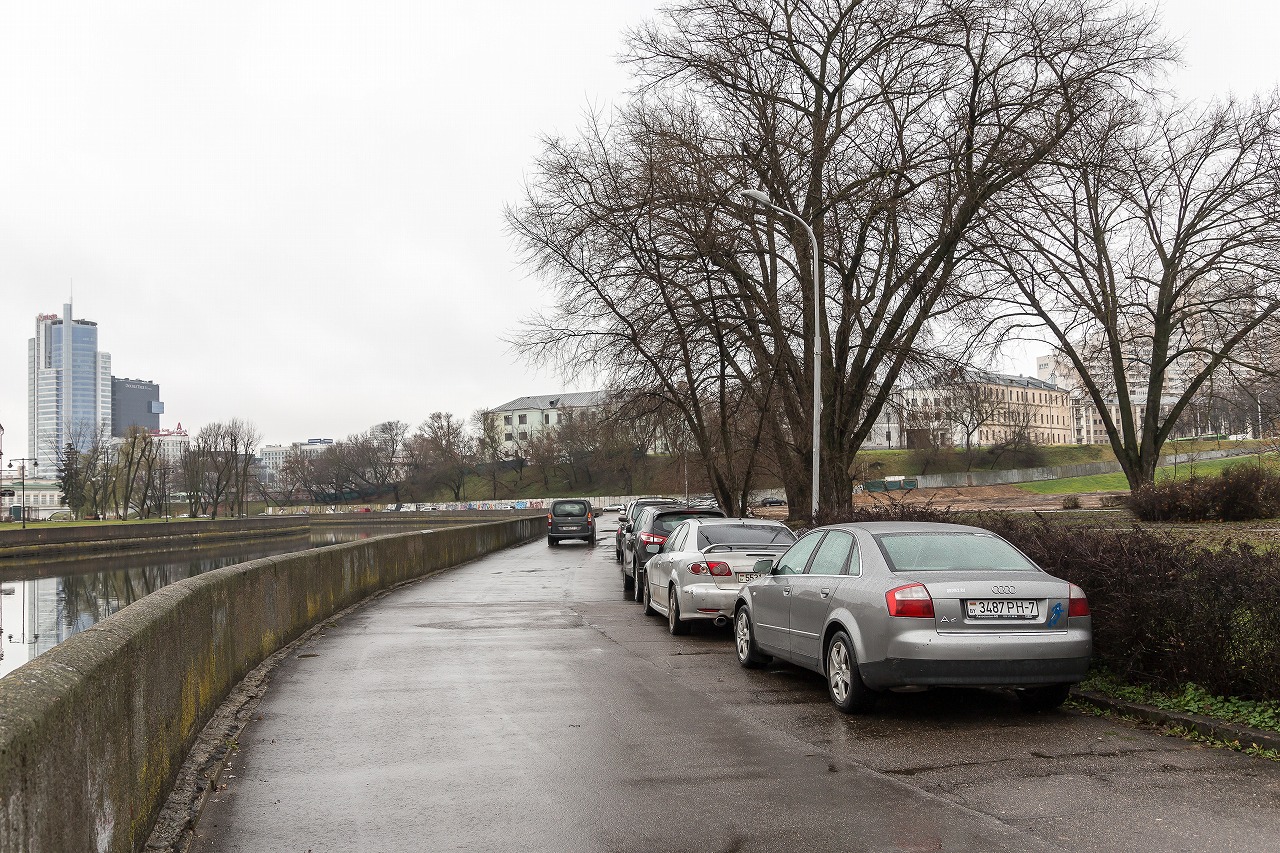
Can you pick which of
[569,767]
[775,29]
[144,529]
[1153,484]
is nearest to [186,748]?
[569,767]

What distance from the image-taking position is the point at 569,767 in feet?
21.0

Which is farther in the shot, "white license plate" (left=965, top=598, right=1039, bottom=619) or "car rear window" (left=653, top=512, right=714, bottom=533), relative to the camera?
"car rear window" (left=653, top=512, right=714, bottom=533)

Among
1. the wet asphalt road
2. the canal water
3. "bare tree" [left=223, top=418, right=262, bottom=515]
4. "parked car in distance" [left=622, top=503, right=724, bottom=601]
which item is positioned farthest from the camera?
"bare tree" [left=223, top=418, right=262, bottom=515]

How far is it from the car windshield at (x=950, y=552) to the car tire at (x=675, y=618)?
508 centimetres

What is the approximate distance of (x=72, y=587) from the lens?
33.2m

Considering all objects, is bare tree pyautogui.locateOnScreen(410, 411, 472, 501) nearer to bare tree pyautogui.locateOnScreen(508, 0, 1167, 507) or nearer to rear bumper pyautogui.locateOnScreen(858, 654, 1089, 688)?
bare tree pyautogui.locateOnScreen(508, 0, 1167, 507)

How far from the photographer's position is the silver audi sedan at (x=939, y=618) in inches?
288

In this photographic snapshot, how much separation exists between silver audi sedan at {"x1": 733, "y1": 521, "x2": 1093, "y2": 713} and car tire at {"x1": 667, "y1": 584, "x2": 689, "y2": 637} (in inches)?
170

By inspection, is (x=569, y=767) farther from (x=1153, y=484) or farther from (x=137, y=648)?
(x=1153, y=484)

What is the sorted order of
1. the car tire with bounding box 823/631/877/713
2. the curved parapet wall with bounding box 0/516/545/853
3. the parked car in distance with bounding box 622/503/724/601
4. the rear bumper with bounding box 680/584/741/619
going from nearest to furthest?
the curved parapet wall with bounding box 0/516/545/853 → the car tire with bounding box 823/631/877/713 → the rear bumper with bounding box 680/584/741/619 → the parked car in distance with bounding box 622/503/724/601

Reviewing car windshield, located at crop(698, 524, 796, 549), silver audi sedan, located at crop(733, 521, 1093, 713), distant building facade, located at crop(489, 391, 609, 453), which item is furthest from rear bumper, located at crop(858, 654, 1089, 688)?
distant building facade, located at crop(489, 391, 609, 453)

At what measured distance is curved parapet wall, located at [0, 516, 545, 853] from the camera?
3.32 meters

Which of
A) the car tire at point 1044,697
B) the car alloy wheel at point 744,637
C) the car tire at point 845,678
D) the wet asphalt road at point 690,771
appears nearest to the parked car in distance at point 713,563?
the car alloy wheel at point 744,637

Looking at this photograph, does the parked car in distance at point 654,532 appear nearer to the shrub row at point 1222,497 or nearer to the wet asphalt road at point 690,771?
the wet asphalt road at point 690,771
